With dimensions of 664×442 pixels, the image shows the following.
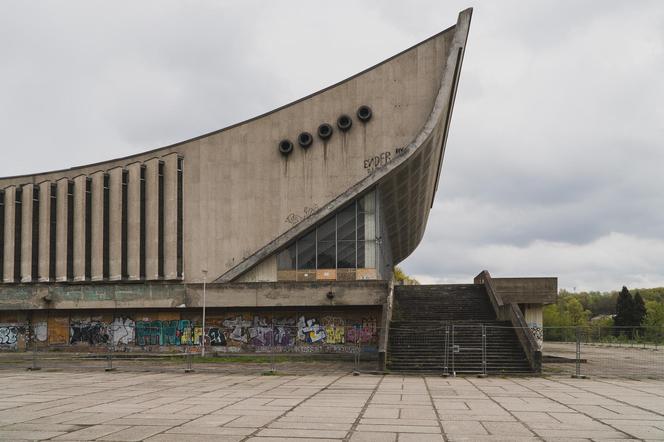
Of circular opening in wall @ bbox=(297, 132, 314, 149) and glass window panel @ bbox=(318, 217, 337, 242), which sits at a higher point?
circular opening in wall @ bbox=(297, 132, 314, 149)

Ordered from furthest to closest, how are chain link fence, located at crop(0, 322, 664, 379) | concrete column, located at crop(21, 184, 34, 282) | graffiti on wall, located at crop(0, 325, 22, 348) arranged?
concrete column, located at crop(21, 184, 34, 282) < graffiti on wall, located at crop(0, 325, 22, 348) < chain link fence, located at crop(0, 322, 664, 379)

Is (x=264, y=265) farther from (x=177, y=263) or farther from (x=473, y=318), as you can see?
(x=473, y=318)

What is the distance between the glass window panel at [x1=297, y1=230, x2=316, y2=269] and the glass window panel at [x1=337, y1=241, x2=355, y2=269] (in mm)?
1461

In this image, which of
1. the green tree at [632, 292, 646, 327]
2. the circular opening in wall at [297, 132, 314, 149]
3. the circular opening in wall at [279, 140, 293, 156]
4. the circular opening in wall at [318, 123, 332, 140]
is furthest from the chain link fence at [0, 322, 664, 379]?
the green tree at [632, 292, 646, 327]

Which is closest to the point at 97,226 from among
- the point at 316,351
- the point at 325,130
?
the point at 325,130

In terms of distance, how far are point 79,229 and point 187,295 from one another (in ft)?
32.8

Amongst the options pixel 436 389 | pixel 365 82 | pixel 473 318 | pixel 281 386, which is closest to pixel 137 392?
pixel 281 386

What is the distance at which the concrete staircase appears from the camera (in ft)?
81.5

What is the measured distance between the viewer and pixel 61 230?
132 ft

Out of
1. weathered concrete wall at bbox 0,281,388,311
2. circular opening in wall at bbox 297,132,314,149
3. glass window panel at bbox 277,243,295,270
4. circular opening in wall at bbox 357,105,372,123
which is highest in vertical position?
circular opening in wall at bbox 357,105,372,123

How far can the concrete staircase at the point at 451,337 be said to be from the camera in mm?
24844

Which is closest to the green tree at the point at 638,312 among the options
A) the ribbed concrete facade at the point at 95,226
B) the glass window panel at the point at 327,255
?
the glass window panel at the point at 327,255

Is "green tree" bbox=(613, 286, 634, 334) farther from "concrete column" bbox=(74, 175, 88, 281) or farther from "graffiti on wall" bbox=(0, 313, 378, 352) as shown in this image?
"concrete column" bbox=(74, 175, 88, 281)

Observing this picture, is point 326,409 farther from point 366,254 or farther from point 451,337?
point 366,254
